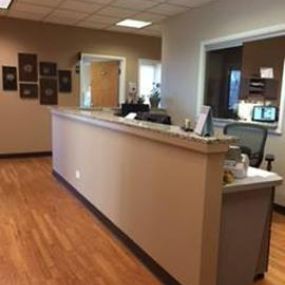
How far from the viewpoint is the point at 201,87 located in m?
4.98

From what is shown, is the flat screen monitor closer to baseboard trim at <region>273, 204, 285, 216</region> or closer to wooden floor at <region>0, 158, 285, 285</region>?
baseboard trim at <region>273, 204, 285, 216</region>

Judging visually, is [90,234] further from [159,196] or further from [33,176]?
[33,176]

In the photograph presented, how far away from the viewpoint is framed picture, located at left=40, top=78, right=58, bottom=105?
6.68 metres

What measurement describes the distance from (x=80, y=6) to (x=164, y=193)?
13.3ft

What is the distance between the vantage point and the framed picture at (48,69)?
21.8 feet

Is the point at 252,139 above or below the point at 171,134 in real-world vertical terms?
below

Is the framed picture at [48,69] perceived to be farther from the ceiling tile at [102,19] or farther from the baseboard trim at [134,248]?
the baseboard trim at [134,248]

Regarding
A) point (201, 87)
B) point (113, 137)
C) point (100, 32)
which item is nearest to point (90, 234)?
point (113, 137)

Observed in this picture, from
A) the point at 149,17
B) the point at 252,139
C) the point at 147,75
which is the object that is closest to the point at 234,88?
the point at 252,139

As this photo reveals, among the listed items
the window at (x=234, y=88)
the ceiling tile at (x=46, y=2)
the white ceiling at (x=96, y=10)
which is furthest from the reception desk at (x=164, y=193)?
the ceiling tile at (x=46, y=2)

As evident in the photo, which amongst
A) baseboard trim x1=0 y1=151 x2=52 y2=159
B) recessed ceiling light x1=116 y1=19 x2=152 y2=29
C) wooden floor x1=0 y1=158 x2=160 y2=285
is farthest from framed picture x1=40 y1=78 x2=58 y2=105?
wooden floor x1=0 y1=158 x2=160 y2=285

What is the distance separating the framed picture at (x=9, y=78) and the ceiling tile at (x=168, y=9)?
9.91ft

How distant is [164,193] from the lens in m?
2.18

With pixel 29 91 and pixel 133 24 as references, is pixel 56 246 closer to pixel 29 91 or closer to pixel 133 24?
pixel 29 91
